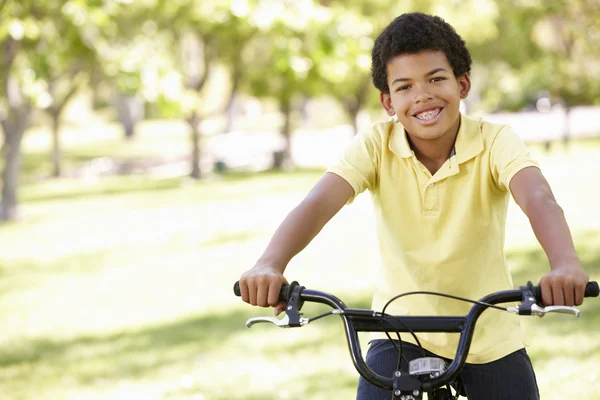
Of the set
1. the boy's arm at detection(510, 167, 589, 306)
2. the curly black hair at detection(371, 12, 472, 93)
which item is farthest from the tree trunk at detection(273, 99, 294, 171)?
the boy's arm at detection(510, 167, 589, 306)

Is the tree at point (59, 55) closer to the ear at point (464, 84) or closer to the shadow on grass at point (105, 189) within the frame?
the shadow on grass at point (105, 189)

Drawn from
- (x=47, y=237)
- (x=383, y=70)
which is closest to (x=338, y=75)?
(x=383, y=70)

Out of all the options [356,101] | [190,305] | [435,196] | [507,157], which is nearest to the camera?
[507,157]

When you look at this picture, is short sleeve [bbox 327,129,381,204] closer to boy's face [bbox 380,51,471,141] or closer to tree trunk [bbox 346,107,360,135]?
boy's face [bbox 380,51,471,141]

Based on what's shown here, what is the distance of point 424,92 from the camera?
3.10 m

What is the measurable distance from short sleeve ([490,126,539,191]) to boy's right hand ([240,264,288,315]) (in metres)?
0.86

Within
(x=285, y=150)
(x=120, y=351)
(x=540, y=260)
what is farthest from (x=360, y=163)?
(x=285, y=150)

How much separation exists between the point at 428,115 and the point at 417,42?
24 centimetres

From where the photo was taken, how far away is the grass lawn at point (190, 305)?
290 inches

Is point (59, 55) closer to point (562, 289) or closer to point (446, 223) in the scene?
point (446, 223)

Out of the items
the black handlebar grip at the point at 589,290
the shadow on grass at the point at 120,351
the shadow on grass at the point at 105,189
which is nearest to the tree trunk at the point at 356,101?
the shadow on grass at the point at 105,189

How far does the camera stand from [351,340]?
273 centimetres

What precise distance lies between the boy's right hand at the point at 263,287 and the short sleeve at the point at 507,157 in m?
0.86

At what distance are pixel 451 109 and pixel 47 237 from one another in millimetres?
17238
